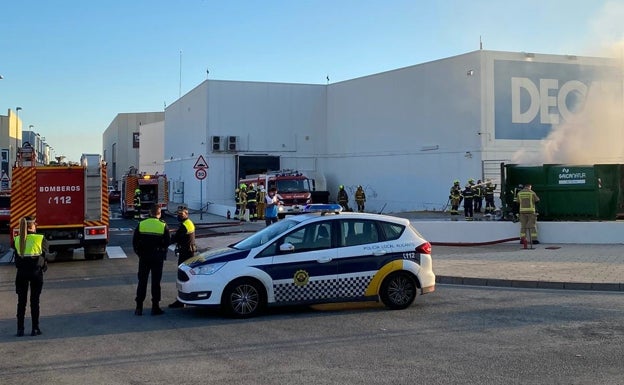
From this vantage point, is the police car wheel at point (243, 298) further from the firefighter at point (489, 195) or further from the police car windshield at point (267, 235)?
the firefighter at point (489, 195)

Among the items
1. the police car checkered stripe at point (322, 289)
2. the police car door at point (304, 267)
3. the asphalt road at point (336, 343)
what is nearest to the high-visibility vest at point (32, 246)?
the asphalt road at point (336, 343)

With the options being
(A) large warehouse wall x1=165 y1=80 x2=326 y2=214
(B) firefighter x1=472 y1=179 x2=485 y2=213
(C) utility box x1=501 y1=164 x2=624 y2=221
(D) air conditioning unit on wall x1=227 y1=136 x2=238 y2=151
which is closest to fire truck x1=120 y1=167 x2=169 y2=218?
(A) large warehouse wall x1=165 y1=80 x2=326 y2=214

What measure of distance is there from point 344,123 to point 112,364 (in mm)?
37612

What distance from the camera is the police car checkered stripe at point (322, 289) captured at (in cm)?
928

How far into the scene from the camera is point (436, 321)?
29.3 ft

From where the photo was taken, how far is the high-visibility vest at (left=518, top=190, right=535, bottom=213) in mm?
17641

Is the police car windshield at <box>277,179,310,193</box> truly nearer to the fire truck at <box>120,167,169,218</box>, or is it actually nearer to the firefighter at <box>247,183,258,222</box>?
the firefighter at <box>247,183,258,222</box>

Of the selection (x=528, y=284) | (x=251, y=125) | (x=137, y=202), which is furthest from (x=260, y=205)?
(x=528, y=284)

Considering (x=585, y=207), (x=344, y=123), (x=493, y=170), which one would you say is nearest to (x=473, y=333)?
(x=585, y=207)

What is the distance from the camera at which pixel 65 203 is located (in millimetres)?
17281

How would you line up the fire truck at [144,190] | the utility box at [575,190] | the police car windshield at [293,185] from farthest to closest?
the fire truck at [144,190]
the police car windshield at [293,185]
the utility box at [575,190]

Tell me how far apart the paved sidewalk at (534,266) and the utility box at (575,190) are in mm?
1445

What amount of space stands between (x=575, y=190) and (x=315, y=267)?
1257cm

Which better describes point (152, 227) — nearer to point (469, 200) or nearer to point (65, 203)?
point (65, 203)
